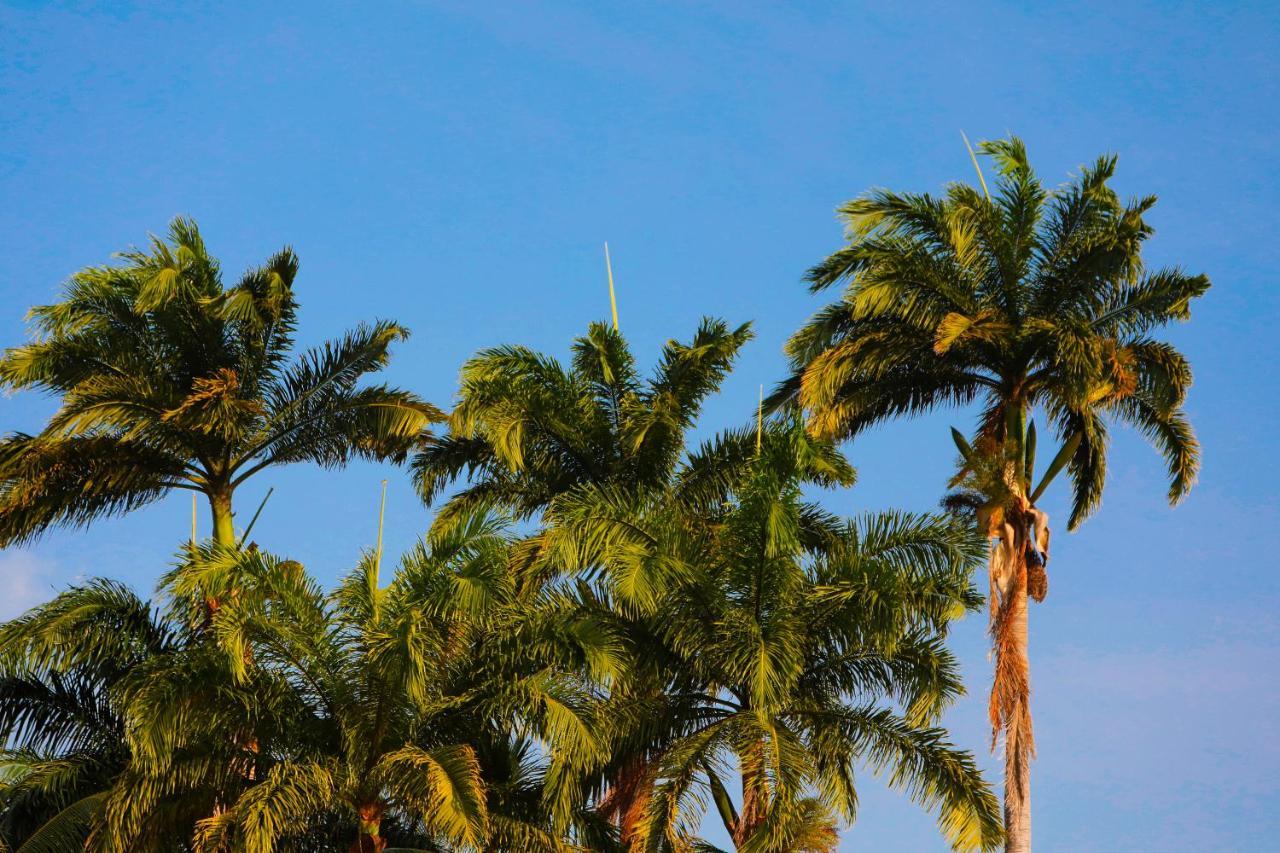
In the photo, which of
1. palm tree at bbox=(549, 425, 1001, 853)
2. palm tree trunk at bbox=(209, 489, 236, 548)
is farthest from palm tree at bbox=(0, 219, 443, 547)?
palm tree at bbox=(549, 425, 1001, 853)

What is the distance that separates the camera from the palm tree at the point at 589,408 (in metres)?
28.6

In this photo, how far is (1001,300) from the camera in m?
29.5

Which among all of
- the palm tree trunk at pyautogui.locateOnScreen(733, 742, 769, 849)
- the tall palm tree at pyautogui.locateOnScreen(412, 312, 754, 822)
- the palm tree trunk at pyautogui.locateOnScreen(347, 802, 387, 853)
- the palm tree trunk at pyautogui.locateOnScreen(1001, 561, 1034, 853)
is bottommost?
the palm tree trunk at pyautogui.locateOnScreen(347, 802, 387, 853)

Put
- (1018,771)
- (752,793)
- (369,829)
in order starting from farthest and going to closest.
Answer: (1018,771)
(752,793)
(369,829)

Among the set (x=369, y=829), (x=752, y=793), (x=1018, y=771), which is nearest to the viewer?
(x=369, y=829)

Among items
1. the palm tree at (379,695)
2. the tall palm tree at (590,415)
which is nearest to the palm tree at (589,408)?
the tall palm tree at (590,415)

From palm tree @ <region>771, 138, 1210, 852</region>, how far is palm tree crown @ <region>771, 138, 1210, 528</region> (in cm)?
2

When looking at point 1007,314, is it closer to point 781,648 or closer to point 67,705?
point 781,648

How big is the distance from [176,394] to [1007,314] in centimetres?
1271

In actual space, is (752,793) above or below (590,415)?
below

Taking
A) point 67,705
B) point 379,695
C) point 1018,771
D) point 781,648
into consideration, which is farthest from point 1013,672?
point 67,705

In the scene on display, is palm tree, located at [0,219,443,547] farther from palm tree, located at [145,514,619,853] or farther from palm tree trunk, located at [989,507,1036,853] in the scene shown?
palm tree trunk, located at [989,507,1036,853]

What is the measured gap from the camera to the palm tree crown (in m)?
29.0

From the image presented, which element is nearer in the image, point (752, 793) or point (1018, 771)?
point (752, 793)
